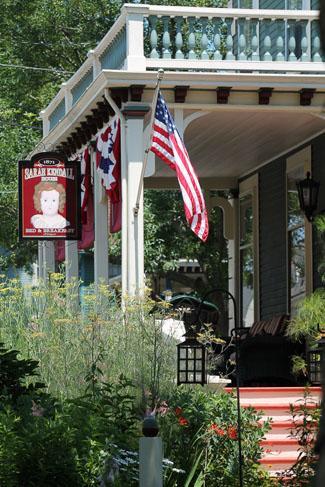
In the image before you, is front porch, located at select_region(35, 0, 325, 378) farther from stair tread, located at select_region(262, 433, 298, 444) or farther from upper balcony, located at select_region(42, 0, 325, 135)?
stair tread, located at select_region(262, 433, 298, 444)

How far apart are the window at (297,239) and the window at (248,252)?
2.01m

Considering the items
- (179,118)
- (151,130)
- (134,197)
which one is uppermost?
(179,118)

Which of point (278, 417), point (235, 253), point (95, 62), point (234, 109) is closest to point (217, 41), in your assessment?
point (234, 109)

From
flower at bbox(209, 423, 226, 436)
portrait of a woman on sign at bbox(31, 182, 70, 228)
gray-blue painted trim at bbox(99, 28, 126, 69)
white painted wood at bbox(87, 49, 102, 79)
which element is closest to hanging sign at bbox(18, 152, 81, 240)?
portrait of a woman on sign at bbox(31, 182, 70, 228)

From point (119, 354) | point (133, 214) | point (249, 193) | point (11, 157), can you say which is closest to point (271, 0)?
point (249, 193)

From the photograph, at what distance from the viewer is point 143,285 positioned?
48.2 feet

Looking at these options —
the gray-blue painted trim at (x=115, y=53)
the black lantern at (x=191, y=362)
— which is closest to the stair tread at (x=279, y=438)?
the black lantern at (x=191, y=362)

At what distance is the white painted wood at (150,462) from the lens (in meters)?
6.91

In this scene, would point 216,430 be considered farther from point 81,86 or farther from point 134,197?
point 81,86

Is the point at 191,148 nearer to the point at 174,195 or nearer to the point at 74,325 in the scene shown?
the point at 74,325

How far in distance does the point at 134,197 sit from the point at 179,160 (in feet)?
3.57

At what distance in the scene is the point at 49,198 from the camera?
57.9 feet

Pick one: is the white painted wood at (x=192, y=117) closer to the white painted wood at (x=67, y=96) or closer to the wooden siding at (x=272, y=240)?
the wooden siding at (x=272, y=240)

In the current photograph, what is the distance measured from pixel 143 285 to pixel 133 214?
1051 mm
